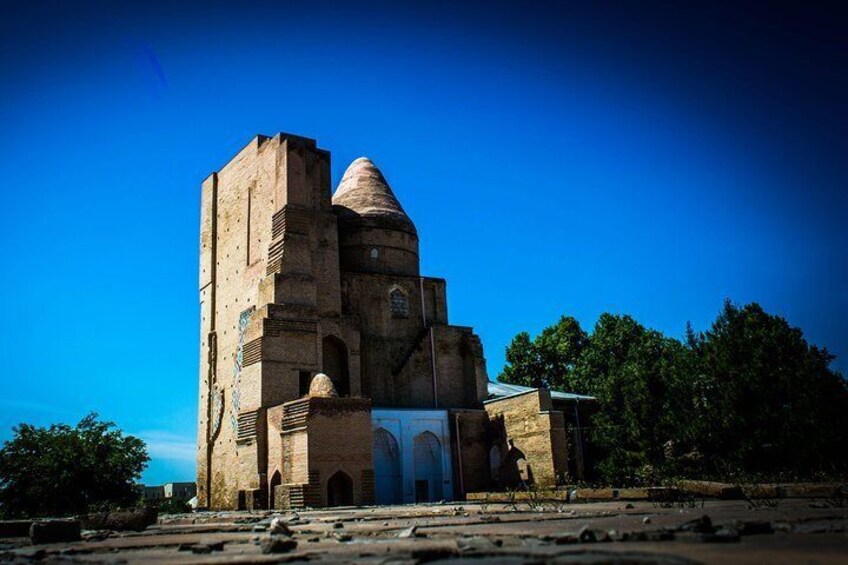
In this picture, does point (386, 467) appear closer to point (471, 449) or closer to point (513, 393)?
point (471, 449)

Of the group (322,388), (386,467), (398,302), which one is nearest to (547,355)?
(398,302)

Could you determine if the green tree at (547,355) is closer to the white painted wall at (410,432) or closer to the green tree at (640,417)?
the green tree at (640,417)

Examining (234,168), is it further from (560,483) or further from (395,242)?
(560,483)

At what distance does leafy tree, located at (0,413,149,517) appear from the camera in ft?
91.8

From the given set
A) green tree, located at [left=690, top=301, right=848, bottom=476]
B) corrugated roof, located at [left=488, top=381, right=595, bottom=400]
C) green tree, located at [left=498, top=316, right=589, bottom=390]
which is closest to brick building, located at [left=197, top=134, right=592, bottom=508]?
corrugated roof, located at [left=488, top=381, right=595, bottom=400]

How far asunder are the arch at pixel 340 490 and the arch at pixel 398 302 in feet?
31.7

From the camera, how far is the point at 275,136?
2852 cm

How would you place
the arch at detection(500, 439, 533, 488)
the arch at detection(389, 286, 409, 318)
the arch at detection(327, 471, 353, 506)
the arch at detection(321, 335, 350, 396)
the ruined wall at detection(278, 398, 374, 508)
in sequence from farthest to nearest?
the arch at detection(389, 286, 409, 318) → the arch at detection(321, 335, 350, 396) → the arch at detection(500, 439, 533, 488) → the arch at detection(327, 471, 353, 506) → the ruined wall at detection(278, 398, 374, 508)

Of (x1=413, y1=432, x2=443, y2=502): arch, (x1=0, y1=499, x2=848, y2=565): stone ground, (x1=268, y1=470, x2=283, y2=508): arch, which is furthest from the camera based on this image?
(x1=413, y1=432, x2=443, y2=502): arch

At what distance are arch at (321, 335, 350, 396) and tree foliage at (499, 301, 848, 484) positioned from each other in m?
10.3

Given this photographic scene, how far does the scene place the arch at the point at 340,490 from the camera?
21703 mm

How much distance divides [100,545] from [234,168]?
85.0ft

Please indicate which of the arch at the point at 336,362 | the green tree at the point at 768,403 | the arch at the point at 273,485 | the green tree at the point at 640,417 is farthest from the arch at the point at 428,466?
the green tree at the point at 768,403

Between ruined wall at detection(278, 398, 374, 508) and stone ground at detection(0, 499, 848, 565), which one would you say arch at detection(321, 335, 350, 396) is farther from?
stone ground at detection(0, 499, 848, 565)
